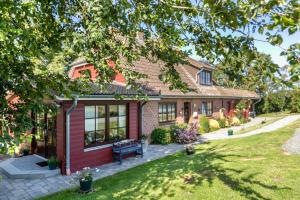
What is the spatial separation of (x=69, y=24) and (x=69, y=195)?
16.0 ft

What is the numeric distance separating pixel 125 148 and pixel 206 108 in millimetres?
12473

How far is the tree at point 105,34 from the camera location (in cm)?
223

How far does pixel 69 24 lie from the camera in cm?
543

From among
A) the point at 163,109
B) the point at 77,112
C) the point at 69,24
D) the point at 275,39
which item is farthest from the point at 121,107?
the point at 275,39

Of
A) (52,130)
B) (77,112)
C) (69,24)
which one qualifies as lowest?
(52,130)

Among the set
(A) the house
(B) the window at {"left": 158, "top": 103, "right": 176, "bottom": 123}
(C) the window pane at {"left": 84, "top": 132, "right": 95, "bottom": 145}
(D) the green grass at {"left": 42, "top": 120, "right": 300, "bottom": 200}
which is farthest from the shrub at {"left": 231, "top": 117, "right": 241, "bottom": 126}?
(C) the window pane at {"left": 84, "top": 132, "right": 95, "bottom": 145}

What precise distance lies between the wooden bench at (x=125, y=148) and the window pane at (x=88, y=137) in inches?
43.9

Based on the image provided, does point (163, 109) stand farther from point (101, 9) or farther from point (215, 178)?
point (101, 9)

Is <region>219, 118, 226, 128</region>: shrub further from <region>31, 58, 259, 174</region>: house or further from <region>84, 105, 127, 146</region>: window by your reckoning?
<region>84, 105, 127, 146</region>: window

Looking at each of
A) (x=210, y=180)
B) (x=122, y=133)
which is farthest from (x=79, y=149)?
(x=210, y=180)

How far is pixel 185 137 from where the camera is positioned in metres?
15.1

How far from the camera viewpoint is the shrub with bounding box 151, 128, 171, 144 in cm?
1491

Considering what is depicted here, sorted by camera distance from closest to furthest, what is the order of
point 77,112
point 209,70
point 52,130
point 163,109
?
point 77,112 → point 52,130 → point 163,109 → point 209,70

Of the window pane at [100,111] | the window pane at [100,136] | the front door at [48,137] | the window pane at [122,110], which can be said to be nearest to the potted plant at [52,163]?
the front door at [48,137]
